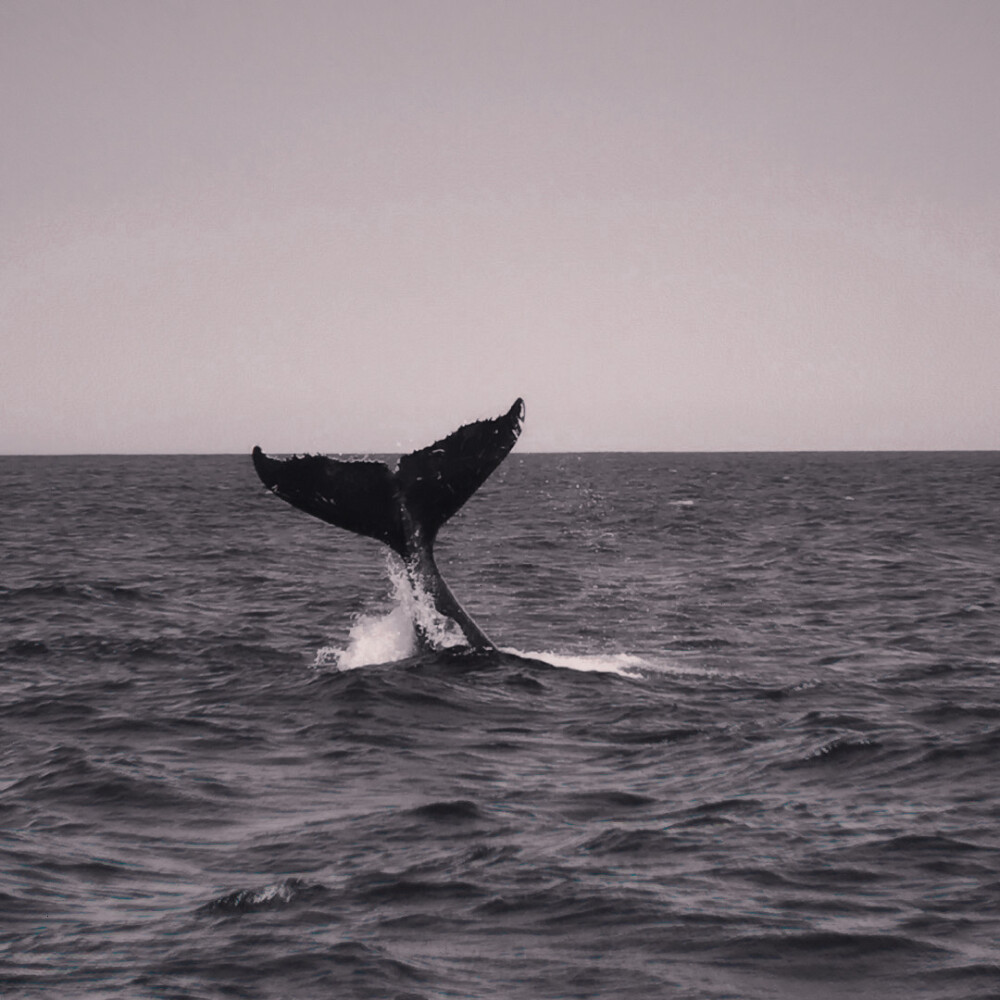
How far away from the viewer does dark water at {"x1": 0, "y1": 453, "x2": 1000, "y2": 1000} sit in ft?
20.4

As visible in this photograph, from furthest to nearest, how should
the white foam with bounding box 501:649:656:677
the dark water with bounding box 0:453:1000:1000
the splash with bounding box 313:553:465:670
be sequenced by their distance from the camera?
the white foam with bounding box 501:649:656:677
the splash with bounding box 313:553:465:670
the dark water with bounding box 0:453:1000:1000

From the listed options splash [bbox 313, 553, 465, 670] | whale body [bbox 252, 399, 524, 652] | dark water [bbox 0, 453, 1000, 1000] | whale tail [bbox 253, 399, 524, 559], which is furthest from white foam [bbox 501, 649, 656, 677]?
whale tail [bbox 253, 399, 524, 559]

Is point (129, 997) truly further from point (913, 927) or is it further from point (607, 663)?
point (607, 663)

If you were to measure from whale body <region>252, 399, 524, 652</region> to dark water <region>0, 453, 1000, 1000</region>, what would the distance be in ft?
4.16

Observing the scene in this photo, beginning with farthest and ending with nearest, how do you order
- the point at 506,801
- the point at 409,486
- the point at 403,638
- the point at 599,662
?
the point at 403,638 < the point at 599,662 < the point at 409,486 < the point at 506,801

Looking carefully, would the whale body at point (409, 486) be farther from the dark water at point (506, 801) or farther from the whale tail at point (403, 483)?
the dark water at point (506, 801)

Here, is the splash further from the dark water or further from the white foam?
the white foam

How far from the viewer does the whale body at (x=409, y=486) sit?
39.8 ft

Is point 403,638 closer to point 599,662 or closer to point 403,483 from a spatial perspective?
point 599,662

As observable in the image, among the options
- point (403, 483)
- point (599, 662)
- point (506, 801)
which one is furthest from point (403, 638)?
point (506, 801)

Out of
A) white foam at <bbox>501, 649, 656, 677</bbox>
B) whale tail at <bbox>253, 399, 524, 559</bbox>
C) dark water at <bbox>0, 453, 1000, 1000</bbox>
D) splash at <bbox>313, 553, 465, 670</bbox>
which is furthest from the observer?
white foam at <bbox>501, 649, 656, 677</bbox>

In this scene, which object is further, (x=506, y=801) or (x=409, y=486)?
(x=409, y=486)

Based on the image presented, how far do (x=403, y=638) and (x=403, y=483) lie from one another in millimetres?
2675

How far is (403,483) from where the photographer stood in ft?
42.2
